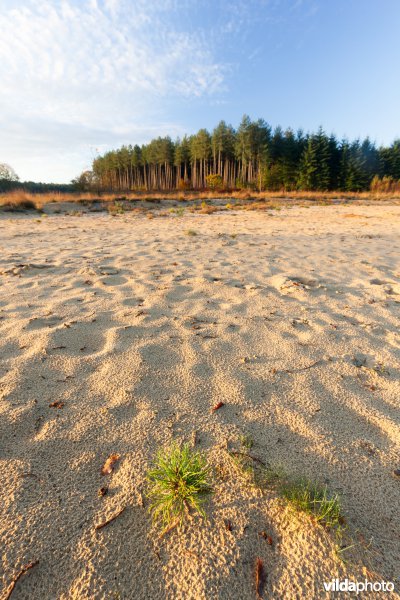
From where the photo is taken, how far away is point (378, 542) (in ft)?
3.48

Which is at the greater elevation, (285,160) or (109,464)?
(285,160)

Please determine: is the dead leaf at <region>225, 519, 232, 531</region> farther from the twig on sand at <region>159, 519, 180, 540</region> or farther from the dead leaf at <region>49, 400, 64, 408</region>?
the dead leaf at <region>49, 400, 64, 408</region>

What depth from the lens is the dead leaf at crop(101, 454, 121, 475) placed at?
4.31 ft

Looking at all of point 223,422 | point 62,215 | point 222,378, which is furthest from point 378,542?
point 62,215

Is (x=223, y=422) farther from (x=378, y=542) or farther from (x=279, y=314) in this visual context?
(x=279, y=314)

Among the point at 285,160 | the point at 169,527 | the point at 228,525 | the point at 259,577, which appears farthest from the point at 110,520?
the point at 285,160

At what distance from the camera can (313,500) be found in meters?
1.18

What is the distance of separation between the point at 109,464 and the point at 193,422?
452 millimetres

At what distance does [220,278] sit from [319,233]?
5303 millimetres

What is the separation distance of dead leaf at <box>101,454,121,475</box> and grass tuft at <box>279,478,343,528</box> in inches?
28.4

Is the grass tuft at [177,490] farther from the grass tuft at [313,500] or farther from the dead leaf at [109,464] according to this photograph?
the grass tuft at [313,500]

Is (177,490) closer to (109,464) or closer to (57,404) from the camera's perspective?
(109,464)

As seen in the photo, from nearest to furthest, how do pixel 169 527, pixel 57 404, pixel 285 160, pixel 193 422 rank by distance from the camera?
pixel 169 527 < pixel 193 422 < pixel 57 404 < pixel 285 160

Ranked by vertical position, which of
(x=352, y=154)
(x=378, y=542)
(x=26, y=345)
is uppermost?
(x=352, y=154)
